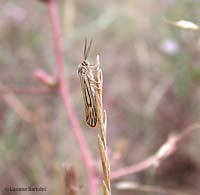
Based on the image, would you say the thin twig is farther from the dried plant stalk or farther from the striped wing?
the dried plant stalk

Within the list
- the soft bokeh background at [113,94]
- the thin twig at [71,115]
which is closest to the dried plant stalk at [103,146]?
the thin twig at [71,115]

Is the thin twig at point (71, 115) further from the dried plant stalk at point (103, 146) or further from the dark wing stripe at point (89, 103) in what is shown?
the dried plant stalk at point (103, 146)

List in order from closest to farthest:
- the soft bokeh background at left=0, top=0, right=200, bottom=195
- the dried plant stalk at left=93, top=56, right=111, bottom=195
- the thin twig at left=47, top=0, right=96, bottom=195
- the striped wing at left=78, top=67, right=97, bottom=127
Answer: the dried plant stalk at left=93, top=56, right=111, bottom=195
the striped wing at left=78, top=67, right=97, bottom=127
the thin twig at left=47, top=0, right=96, bottom=195
the soft bokeh background at left=0, top=0, right=200, bottom=195

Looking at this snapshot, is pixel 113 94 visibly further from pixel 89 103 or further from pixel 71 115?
pixel 89 103

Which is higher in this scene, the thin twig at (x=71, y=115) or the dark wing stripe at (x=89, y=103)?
the thin twig at (x=71, y=115)

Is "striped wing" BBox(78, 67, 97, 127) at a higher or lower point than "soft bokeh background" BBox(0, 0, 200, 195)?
lower

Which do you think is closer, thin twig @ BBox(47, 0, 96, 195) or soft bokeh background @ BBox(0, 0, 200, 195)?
thin twig @ BBox(47, 0, 96, 195)

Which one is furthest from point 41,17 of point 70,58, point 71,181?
point 71,181

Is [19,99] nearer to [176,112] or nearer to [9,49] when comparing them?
[9,49]

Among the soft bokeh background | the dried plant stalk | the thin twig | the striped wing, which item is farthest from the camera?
the soft bokeh background

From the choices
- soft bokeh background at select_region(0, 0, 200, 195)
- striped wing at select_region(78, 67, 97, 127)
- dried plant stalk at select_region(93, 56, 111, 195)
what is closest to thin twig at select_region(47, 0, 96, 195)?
soft bokeh background at select_region(0, 0, 200, 195)
